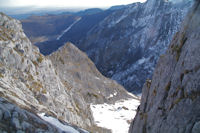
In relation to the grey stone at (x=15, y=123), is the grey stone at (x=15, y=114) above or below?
above

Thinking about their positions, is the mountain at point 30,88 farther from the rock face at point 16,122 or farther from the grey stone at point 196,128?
the grey stone at point 196,128

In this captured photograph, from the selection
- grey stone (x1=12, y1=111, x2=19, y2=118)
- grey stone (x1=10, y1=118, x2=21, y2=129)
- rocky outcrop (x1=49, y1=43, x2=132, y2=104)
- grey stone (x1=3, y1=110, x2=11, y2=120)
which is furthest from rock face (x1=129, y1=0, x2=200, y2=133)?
rocky outcrop (x1=49, y1=43, x2=132, y2=104)

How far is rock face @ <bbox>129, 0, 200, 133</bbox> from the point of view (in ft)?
43.6

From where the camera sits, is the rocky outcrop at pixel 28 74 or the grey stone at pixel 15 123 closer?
the grey stone at pixel 15 123

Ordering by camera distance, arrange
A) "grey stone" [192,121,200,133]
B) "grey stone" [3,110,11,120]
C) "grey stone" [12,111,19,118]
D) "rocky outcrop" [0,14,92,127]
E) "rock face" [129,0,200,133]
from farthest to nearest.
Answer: "rocky outcrop" [0,14,92,127]
"grey stone" [12,111,19,118]
"grey stone" [3,110,11,120]
"rock face" [129,0,200,133]
"grey stone" [192,121,200,133]

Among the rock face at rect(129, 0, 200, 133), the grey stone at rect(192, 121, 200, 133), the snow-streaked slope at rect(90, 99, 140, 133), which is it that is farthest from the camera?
the snow-streaked slope at rect(90, 99, 140, 133)

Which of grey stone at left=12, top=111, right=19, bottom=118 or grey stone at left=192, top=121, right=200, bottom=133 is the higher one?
grey stone at left=192, top=121, right=200, bottom=133

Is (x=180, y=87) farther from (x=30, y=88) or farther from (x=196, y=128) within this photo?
(x=30, y=88)

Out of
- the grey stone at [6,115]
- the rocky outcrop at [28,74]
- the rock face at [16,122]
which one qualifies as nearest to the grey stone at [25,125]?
the rock face at [16,122]

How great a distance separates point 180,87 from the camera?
15.3m

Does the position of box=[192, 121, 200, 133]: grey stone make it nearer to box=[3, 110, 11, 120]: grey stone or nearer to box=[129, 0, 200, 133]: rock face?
box=[129, 0, 200, 133]: rock face

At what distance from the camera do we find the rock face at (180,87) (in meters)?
13.3

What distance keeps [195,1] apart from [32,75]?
3931cm

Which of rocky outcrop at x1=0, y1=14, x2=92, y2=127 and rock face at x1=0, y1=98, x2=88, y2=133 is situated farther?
rocky outcrop at x1=0, y1=14, x2=92, y2=127
